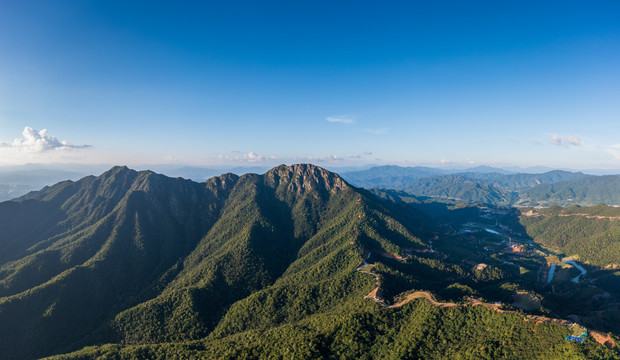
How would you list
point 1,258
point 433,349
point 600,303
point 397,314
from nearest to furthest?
point 433,349 < point 397,314 < point 600,303 < point 1,258

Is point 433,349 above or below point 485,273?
above

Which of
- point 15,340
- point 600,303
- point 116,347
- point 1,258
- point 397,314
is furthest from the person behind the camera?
point 1,258

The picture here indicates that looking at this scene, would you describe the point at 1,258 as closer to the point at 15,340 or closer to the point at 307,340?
the point at 15,340

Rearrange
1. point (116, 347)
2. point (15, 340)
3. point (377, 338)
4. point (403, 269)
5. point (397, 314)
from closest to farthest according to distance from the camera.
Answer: point (377, 338)
point (397, 314)
point (116, 347)
point (15, 340)
point (403, 269)

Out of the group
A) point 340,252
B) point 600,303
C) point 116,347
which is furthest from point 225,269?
point 600,303

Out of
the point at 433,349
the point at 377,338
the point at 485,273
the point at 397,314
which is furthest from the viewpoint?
the point at 485,273

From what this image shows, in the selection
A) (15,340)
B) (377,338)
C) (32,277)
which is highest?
(377,338)

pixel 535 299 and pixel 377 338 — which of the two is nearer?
pixel 377 338

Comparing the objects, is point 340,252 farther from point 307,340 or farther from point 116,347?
point 116,347

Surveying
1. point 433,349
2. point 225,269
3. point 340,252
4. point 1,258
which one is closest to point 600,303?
point 433,349
